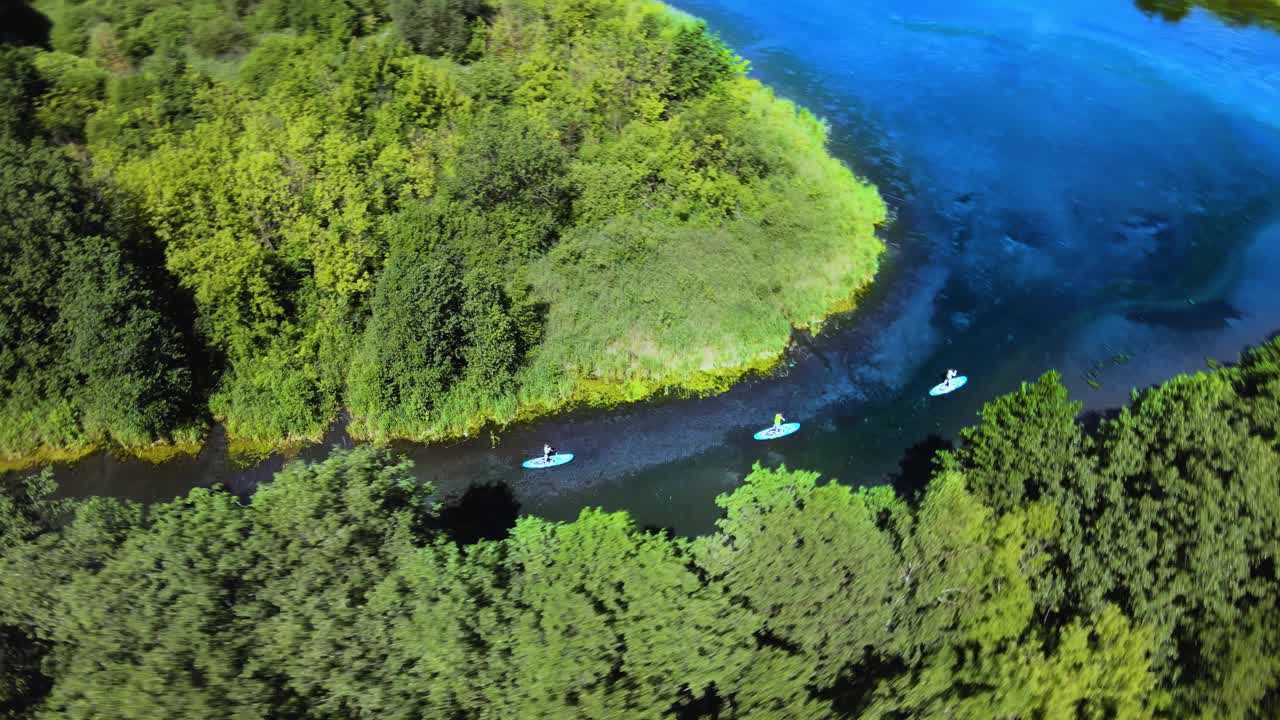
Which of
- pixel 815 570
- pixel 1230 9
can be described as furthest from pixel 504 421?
pixel 1230 9

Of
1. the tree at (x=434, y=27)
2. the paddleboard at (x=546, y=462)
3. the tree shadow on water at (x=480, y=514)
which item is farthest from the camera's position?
the tree at (x=434, y=27)

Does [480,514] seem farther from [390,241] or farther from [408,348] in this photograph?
[390,241]

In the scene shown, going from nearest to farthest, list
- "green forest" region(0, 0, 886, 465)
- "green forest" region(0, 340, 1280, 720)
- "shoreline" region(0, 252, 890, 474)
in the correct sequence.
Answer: "green forest" region(0, 340, 1280, 720), "green forest" region(0, 0, 886, 465), "shoreline" region(0, 252, 890, 474)

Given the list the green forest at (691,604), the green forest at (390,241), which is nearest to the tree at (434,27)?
the green forest at (390,241)

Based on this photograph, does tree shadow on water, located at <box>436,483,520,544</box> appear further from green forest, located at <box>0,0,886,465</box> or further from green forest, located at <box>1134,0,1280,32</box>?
green forest, located at <box>1134,0,1280,32</box>

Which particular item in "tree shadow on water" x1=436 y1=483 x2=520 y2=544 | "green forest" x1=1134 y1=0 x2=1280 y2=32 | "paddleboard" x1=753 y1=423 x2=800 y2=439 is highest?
"green forest" x1=1134 y1=0 x2=1280 y2=32

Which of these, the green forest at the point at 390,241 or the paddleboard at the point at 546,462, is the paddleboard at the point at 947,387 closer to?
the green forest at the point at 390,241

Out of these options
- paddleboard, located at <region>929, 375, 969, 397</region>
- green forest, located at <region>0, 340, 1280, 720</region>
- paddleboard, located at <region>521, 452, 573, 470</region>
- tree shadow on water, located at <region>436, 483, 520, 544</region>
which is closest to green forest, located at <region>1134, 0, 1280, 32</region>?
paddleboard, located at <region>929, 375, 969, 397</region>
